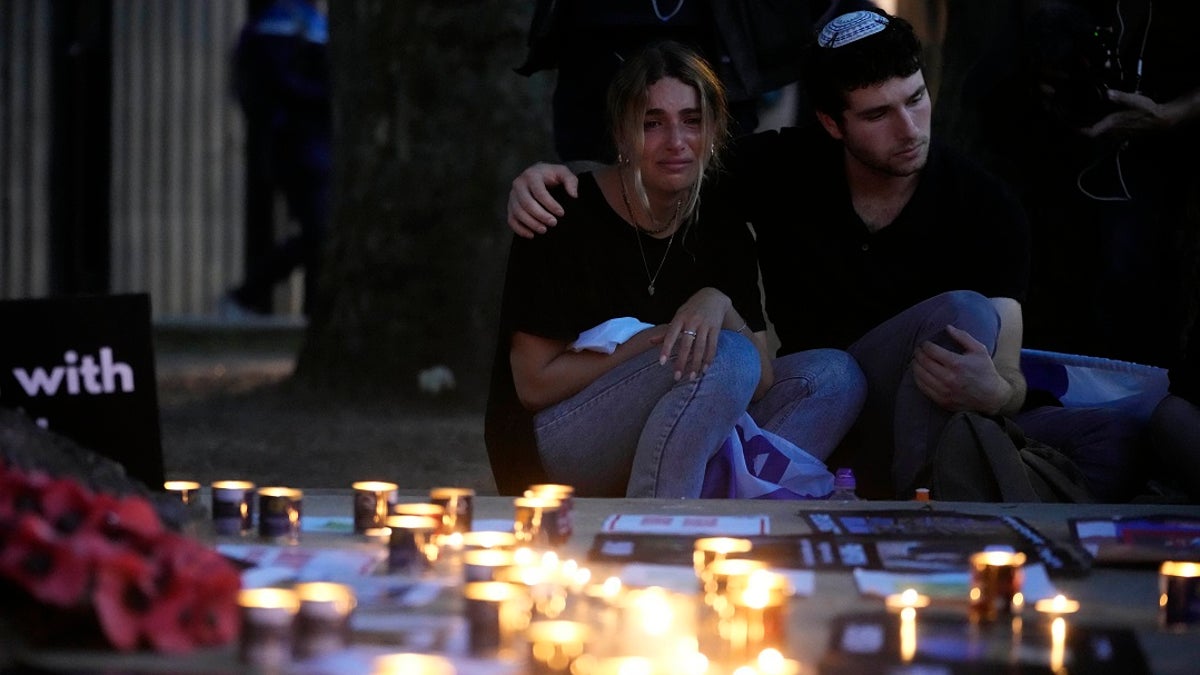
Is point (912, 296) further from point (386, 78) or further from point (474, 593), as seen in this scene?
point (386, 78)

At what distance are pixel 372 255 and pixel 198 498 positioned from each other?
4.90 meters

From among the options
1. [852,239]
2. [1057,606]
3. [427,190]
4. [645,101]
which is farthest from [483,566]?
[427,190]

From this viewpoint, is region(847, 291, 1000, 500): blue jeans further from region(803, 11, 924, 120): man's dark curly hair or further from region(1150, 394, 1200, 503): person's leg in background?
region(803, 11, 924, 120): man's dark curly hair

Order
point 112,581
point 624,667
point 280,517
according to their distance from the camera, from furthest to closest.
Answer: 1. point 280,517
2. point 112,581
3. point 624,667

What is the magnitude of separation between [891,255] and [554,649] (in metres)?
2.13

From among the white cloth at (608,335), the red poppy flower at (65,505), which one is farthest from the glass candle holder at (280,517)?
the white cloth at (608,335)

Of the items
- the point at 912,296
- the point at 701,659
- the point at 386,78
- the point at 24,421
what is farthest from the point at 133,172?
the point at 701,659

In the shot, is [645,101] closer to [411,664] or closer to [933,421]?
[933,421]

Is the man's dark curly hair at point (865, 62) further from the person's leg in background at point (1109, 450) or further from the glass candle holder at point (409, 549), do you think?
the glass candle holder at point (409, 549)

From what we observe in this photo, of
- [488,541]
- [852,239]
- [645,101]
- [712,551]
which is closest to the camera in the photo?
[712,551]

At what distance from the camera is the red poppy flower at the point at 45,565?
1.94m

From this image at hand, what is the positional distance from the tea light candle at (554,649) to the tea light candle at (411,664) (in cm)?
8

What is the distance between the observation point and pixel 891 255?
12.5 ft

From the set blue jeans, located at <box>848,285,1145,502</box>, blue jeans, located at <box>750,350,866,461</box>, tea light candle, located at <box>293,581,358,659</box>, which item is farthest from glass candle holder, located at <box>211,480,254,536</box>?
blue jeans, located at <box>848,285,1145,502</box>
